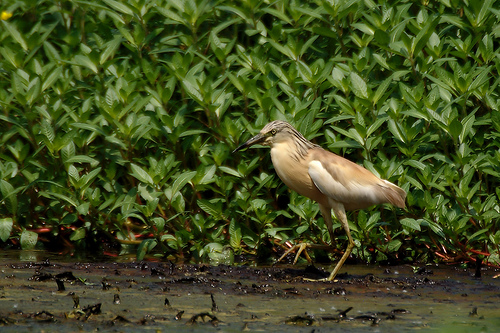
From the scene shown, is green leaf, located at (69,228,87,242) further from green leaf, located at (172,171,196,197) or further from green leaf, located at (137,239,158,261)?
green leaf, located at (172,171,196,197)

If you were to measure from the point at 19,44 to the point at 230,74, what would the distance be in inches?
111

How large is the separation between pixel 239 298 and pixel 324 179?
60.4 inches

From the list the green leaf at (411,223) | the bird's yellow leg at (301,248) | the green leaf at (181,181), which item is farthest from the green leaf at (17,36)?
the green leaf at (411,223)

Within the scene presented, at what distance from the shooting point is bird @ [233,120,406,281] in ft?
21.7

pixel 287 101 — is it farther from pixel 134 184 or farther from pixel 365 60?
pixel 134 184

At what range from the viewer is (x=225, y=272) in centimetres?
659

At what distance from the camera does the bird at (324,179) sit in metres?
6.61

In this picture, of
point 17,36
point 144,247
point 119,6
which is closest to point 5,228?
point 144,247

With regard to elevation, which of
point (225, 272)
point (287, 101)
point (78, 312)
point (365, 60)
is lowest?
point (225, 272)

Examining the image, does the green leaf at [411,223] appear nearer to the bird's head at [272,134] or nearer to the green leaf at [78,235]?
the bird's head at [272,134]

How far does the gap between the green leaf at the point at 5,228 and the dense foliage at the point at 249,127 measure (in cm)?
1

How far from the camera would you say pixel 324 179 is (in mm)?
6633

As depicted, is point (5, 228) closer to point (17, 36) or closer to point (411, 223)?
point (17, 36)

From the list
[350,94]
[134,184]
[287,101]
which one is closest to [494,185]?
[350,94]
